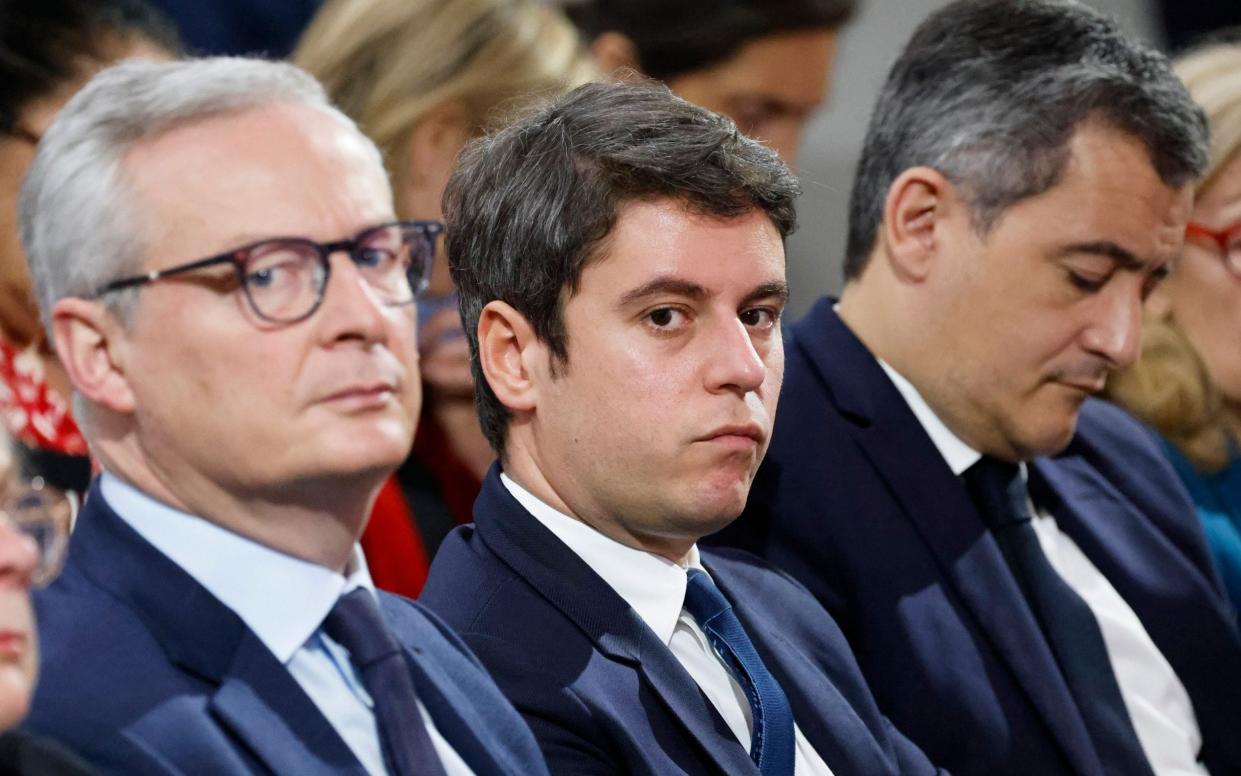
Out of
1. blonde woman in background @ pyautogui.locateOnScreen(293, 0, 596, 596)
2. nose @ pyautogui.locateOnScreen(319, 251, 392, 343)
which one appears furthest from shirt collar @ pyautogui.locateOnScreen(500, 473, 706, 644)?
blonde woman in background @ pyautogui.locateOnScreen(293, 0, 596, 596)

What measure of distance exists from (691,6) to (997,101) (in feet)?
3.43

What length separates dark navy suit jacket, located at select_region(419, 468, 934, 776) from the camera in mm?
1948

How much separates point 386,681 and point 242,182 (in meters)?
0.50

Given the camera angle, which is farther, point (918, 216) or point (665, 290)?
point (918, 216)

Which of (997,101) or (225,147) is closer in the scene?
(225,147)

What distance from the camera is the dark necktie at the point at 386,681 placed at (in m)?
1.67

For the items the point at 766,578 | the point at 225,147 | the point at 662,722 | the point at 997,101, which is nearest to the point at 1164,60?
the point at 997,101

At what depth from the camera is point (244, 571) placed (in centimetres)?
171

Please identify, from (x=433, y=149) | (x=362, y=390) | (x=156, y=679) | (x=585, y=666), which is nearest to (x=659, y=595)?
(x=585, y=666)

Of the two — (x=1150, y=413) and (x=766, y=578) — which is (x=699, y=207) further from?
(x=1150, y=413)

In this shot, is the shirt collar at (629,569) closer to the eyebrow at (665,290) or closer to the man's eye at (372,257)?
the eyebrow at (665,290)

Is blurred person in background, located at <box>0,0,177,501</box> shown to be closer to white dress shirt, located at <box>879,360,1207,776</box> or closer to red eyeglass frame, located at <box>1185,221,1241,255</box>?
white dress shirt, located at <box>879,360,1207,776</box>

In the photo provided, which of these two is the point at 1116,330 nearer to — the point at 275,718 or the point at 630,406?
the point at 630,406

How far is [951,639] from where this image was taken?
2.55 m
